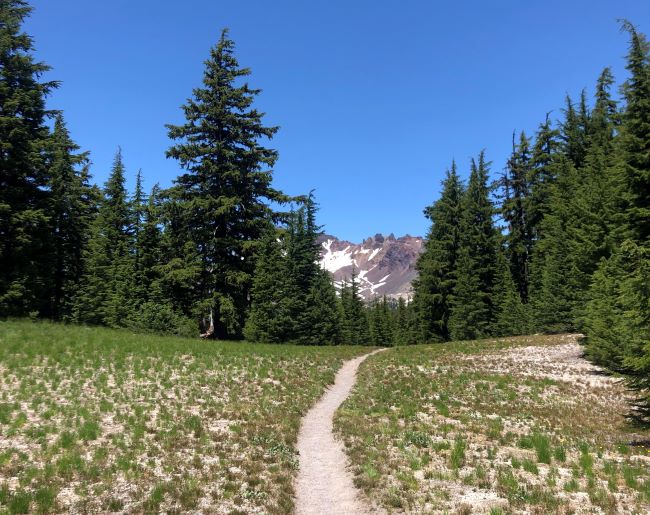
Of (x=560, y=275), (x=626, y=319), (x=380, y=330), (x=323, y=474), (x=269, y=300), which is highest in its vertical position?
(x=560, y=275)

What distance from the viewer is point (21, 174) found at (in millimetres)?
30469

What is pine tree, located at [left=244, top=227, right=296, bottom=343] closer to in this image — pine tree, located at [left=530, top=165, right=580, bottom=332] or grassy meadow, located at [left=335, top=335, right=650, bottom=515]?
grassy meadow, located at [left=335, top=335, right=650, bottom=515]

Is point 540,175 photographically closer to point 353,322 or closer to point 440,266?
point 440,266

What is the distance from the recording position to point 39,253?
32219 mm

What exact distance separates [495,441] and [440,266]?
134 feet

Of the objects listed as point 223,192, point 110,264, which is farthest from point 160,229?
point 223,192

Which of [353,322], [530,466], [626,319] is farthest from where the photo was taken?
[353,322]

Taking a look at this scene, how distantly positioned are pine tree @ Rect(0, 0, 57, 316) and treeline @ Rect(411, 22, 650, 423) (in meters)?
36.1

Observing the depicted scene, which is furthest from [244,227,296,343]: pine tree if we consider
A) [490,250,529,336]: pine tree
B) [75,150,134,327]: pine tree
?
[490,250,529,336]: pine tree

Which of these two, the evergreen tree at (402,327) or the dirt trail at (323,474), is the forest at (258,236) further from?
the evergreen tree at (402,327)

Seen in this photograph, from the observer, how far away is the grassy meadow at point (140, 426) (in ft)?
27.8

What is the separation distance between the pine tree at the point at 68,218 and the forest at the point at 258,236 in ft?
0.75

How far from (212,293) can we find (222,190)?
28.6 feet

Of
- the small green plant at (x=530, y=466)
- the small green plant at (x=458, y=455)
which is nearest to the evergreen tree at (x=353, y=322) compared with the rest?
the small green plant at (x=458, y=455)
